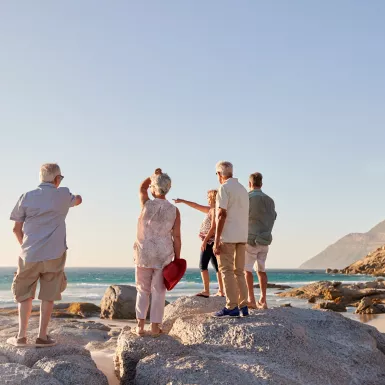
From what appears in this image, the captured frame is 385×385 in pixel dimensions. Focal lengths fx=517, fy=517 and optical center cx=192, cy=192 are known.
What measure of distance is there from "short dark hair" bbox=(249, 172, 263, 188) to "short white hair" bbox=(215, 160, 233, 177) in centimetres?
115

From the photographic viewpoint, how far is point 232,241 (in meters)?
6.97

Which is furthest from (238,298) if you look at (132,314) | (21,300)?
(132,314)

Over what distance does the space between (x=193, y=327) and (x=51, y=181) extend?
2.66 metres

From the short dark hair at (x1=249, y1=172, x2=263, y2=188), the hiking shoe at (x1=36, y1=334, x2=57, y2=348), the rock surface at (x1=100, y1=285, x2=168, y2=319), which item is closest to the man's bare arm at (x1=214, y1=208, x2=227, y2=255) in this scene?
the short dark hair at (x1=249, y1=172, x2=263, y2=188)

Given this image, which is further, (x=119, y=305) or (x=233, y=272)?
(x=119, y=305)

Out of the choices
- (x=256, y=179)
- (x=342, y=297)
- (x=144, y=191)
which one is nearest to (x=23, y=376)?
(x=144, y=191)

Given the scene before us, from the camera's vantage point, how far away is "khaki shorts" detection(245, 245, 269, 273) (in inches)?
320

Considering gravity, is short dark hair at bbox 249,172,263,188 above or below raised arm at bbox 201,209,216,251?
above

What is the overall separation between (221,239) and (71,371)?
2.55 m

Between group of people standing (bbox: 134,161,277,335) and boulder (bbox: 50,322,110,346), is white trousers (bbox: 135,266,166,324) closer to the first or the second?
group of people standing (bbox: 134,161,277,335)

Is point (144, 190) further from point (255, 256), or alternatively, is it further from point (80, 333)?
point (80, 333)

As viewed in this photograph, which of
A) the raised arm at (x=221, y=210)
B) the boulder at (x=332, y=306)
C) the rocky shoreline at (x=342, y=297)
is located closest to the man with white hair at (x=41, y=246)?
the raised arm at (x=221, y=210)

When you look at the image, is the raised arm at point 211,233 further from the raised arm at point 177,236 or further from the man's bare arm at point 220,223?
the raised arm at point 177,236

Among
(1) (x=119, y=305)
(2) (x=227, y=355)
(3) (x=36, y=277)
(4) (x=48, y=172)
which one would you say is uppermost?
→ (4) (x=48, y=172)
